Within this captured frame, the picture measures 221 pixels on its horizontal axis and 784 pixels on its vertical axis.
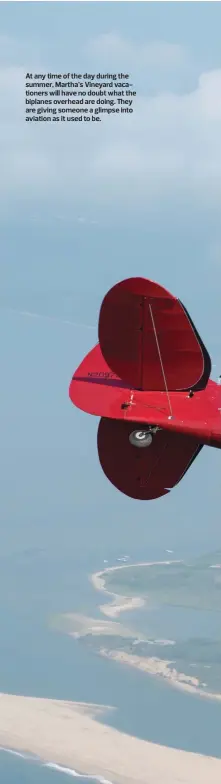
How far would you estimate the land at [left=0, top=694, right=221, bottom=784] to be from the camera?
123562mm

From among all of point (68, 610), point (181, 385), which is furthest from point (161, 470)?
point (68, 610)

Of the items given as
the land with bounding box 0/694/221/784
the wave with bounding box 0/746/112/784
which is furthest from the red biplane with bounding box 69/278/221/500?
the wave with bounding box 0/746/112/784

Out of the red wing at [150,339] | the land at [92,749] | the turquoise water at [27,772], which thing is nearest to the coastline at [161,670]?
the land at [92,749]

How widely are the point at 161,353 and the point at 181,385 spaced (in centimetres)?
112

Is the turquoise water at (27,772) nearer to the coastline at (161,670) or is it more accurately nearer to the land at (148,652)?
the coastline at (161,670)

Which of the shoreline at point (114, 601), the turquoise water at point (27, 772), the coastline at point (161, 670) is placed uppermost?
the shoreline at point (114, 601)

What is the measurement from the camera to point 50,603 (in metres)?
181

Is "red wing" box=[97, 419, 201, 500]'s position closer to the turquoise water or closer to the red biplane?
the red biplane

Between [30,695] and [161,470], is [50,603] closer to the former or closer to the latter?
[30,695]

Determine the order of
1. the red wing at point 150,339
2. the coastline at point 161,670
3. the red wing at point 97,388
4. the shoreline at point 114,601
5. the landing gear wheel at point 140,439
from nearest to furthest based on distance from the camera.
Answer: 1. the red wing at point 150,339
2. the red wing at point 97,388
3. the landing gear wheel at point 140,439
4. the coastline at point 161,670
5. the shoreline at point 114,601

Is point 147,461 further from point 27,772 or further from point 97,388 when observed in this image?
point 27,772

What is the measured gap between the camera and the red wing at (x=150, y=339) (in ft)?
95.4

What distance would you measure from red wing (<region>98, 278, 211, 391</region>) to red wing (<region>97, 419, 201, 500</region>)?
1929 mm

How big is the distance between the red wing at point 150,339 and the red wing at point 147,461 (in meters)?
1.93
